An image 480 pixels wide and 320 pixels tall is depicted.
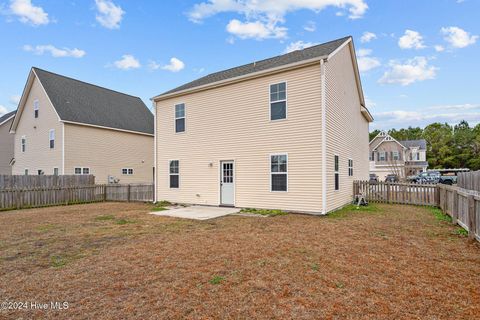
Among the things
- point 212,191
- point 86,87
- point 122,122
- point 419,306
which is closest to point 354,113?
Result: point 212,191

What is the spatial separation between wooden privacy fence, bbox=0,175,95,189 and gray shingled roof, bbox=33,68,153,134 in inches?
219

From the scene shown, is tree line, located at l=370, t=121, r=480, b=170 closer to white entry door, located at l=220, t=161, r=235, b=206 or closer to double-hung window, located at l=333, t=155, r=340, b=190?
double-hung window, located at l=333, t=155, r=340, b=190

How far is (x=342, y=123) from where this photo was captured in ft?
38.4

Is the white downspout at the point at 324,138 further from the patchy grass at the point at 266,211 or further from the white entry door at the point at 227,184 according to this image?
the white entry door at the point at 227,184

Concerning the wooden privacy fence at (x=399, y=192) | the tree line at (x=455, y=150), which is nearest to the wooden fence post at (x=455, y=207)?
the wooden privacy fence at (x=399, y=192)

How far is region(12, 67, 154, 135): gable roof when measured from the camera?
1928 centimetres

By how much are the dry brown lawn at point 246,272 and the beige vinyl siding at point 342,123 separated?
3.36 meters

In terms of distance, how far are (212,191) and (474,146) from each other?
57.7 m

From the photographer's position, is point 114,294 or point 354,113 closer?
point 114,294

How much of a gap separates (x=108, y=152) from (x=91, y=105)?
4.20 m

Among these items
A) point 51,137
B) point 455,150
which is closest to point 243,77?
point 51,137

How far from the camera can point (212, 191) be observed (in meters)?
12.0

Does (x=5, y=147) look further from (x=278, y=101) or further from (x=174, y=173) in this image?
(x=278, y=101)

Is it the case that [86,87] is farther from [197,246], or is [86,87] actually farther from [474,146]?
[474,146]
